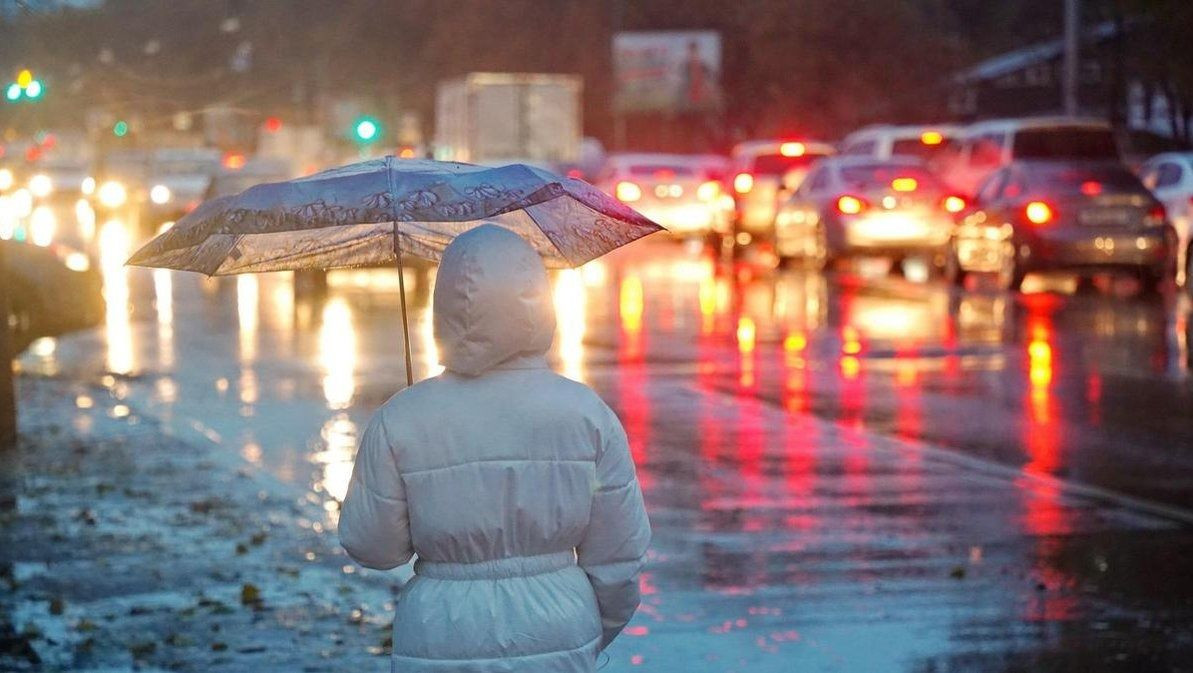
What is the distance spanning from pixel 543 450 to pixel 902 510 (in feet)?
19.8

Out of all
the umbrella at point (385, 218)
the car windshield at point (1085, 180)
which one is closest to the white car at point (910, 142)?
the car windshield at point (1085, 180)

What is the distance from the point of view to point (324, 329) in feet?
63.9

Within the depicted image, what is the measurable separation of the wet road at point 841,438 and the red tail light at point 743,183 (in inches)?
350

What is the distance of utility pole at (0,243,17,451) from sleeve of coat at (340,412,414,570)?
7.39 m

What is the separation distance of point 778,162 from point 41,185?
3241 cm

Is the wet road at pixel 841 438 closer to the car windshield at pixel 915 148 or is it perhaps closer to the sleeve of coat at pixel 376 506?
the sleeve of coat at pixel 376 506

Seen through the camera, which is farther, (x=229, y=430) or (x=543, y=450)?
(x=229, y=430)

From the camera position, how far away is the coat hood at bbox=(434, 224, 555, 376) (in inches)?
152

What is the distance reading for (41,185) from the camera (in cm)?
6016

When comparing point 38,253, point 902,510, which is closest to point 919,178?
point 38,253

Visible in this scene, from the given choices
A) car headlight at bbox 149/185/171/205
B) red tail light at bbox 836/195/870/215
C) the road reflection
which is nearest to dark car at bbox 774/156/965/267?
red tail light at bbox 836/195/870/215

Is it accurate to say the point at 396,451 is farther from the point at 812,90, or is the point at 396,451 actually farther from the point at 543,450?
the point at 812,90

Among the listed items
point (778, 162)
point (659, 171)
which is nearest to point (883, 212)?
point (778, 162)

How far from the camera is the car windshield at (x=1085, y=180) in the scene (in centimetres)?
2261
